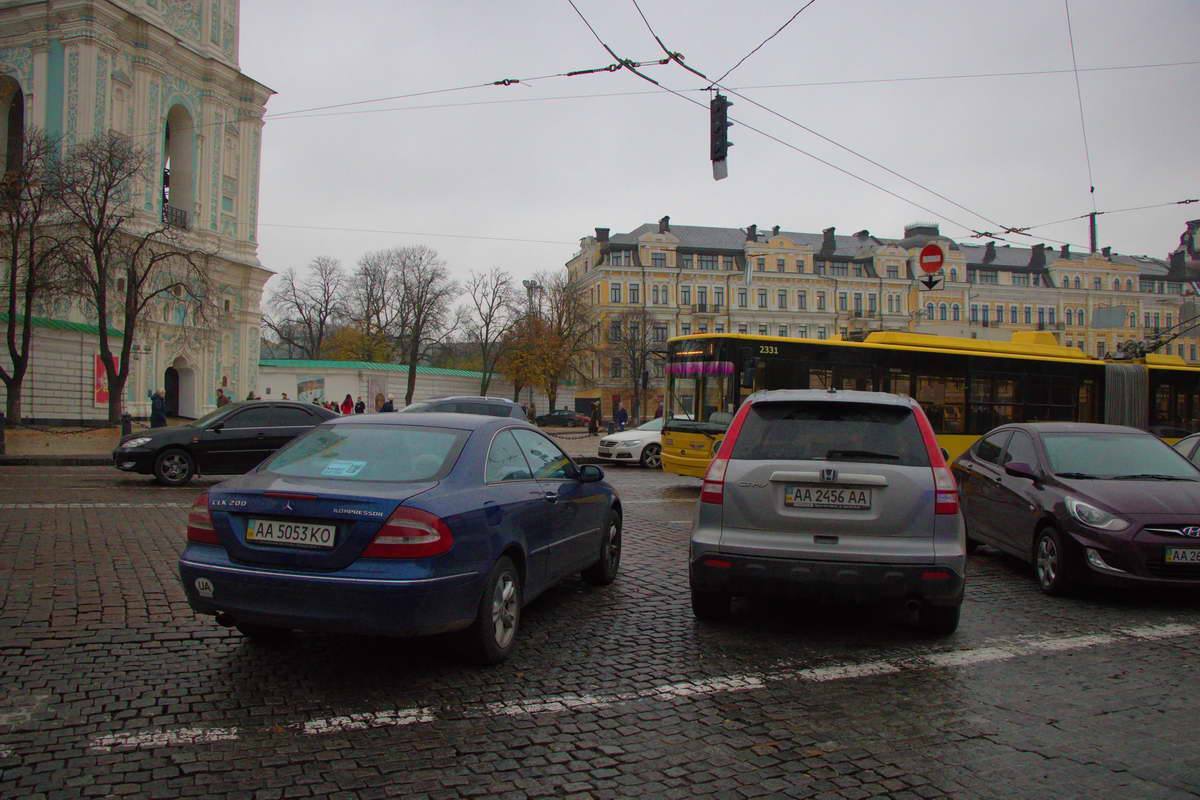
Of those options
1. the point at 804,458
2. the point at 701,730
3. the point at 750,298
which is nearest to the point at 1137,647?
the point at 804,458

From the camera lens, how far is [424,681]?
494 cm

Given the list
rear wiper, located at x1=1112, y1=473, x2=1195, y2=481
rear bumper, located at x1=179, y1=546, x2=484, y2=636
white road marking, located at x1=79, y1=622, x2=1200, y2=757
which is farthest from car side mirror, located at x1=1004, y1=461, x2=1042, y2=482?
rear bumper, located at x1=179, y1=546, x2=484, y2=636

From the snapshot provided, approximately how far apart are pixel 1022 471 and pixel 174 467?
1319 centimetres

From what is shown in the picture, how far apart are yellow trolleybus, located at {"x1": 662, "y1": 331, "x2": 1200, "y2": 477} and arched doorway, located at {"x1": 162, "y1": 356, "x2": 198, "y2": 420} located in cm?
3331

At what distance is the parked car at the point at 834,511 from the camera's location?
565 centimetres

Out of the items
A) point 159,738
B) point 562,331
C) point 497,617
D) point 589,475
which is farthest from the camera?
point 562,331

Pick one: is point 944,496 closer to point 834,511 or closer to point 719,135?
point 834,511

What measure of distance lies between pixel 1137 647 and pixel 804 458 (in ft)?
8.47

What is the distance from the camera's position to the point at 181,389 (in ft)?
144

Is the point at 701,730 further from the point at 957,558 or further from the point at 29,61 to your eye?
the point at 29,61

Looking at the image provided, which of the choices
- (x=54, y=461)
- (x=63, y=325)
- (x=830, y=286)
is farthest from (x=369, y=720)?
(x=830, y=286)

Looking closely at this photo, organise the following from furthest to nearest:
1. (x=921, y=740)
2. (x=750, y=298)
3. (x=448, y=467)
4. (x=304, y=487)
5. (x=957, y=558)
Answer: (x=750, y=298), (x=957, y=558), (x=448, y=467), (x=304, y=487), (x=921, y=740)

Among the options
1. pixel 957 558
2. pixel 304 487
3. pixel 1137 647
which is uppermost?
pixel 304 487

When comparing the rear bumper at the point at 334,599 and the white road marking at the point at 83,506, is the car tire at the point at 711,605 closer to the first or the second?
the rear bumper at the point at 334,599
